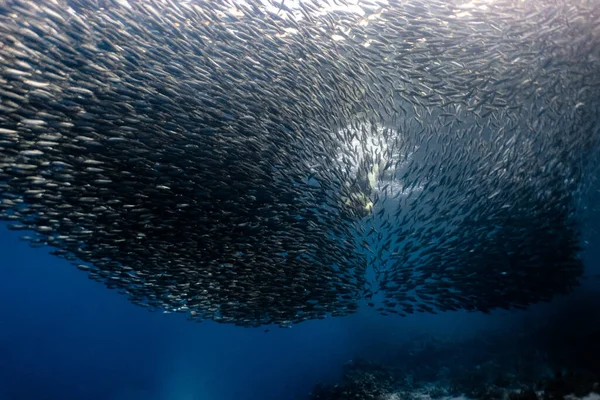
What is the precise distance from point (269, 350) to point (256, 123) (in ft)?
283

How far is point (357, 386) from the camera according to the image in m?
16.9

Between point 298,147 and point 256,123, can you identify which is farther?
point 298,147

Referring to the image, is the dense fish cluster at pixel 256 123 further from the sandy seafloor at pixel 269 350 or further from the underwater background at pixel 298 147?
the sandy seafloor at pixel 269 350

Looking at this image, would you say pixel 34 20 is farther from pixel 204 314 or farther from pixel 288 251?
pixel 204 314

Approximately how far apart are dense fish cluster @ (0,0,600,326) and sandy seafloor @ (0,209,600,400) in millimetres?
6948

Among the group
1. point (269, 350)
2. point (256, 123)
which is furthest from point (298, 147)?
Answer: point (269, 350)

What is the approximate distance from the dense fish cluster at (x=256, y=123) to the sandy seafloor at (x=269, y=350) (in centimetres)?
695

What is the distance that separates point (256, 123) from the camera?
7.92 meters

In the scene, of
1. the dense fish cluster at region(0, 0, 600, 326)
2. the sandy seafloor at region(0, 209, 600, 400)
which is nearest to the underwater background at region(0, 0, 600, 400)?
the dense fish cluster at region(0, 0, 600, 326)

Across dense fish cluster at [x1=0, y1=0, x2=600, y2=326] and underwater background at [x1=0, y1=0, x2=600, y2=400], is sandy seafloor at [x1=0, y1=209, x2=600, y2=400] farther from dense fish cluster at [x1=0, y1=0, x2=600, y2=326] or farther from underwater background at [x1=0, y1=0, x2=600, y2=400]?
dense fish cluster at [x1=0, y1=0, x2=600, y2=326]

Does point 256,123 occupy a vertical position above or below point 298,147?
above

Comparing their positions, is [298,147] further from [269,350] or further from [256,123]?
[269,350]

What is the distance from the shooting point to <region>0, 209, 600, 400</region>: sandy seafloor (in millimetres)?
15320

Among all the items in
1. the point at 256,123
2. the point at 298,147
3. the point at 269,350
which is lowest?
the point at 269,350
